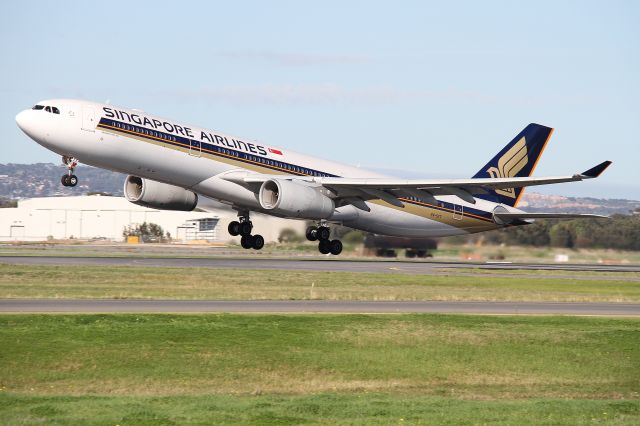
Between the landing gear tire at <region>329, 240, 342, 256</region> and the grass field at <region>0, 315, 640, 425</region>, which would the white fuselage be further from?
the grass field at <region>0, 315, 640, 425</region>

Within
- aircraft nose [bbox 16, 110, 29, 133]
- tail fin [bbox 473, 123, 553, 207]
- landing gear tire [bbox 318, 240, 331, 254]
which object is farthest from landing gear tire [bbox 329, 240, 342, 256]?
aircraft nose [bbox 16, 110, 29, 133]

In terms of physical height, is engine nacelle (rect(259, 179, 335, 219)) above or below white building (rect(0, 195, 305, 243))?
below

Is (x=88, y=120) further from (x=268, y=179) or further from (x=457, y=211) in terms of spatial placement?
(x=457, y=211)

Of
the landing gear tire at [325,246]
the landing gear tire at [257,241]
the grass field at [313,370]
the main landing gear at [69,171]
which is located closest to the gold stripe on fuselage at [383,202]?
the main landing gear at [69,171]

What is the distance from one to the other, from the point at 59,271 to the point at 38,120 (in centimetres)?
695

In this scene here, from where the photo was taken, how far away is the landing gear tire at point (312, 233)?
53.2 metres

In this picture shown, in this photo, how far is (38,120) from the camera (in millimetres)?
41938

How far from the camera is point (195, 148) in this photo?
45406mm

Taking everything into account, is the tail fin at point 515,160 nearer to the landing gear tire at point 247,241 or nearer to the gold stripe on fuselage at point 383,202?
the gold stripe on fuselage at point 383,202

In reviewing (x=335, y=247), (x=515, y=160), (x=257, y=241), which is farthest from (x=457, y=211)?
(x=257, y=241)

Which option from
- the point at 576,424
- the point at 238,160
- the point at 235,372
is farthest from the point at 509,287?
the point at 576,424

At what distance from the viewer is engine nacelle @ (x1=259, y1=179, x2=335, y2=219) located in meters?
46.4

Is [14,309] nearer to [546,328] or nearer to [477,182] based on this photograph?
[546,328]

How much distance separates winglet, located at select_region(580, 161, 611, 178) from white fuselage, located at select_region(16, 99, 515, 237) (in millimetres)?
13917
